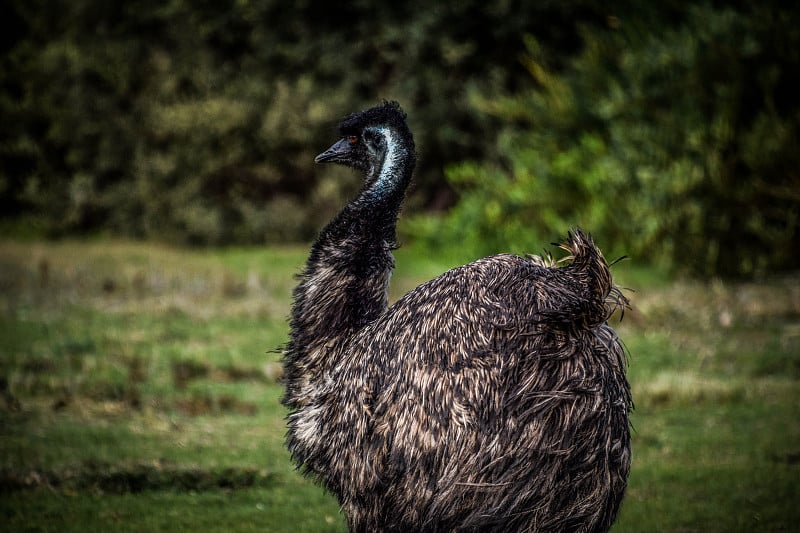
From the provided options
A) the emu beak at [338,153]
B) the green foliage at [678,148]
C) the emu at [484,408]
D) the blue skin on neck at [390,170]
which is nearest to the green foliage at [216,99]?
the green foliage at [678,148]

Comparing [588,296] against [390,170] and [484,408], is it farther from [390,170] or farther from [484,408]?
[390,170]

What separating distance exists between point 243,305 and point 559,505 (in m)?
10.7

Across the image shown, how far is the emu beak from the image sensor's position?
626cm

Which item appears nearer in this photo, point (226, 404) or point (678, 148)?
point (226, 404)

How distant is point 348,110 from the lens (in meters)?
22.2

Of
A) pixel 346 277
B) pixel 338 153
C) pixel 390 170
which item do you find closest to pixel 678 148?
pixel 338 153

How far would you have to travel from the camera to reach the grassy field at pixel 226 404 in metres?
7.29

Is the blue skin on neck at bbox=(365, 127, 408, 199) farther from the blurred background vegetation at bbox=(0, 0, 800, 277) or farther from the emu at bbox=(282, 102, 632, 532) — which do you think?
the blurred background vegetation at bbox=(0, 0, 800, 277)

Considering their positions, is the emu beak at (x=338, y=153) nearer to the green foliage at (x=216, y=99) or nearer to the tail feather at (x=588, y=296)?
the tail feather at (x=588, y=296)

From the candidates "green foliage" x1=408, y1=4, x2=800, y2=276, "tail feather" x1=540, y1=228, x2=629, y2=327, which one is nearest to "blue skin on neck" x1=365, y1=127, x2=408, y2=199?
"tail feather" x1=540, y1=228, x2=629, y2=327

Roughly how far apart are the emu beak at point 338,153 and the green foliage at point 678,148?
10046 millimetres

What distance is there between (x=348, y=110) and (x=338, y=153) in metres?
16.1

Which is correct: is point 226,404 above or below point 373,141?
below

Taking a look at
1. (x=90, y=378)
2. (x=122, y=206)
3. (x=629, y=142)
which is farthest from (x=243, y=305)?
(x=122, y=206)
